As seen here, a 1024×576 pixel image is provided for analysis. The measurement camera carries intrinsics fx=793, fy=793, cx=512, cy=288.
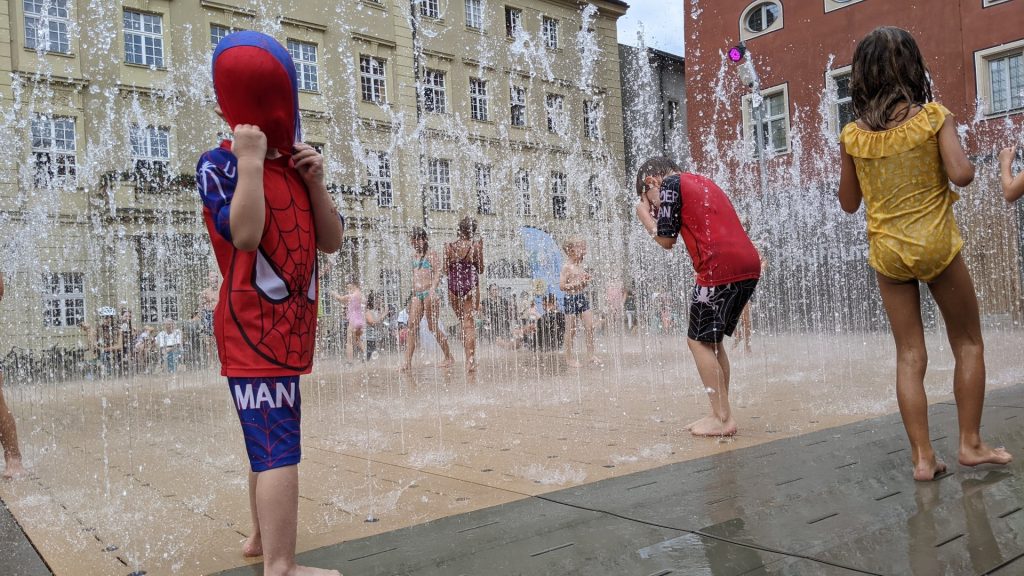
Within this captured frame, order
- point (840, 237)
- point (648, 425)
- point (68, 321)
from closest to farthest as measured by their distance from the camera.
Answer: point (648, 425) → point (840, 237) → point (68, 321)

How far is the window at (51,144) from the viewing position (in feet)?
65.1

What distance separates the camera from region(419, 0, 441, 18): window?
27.9m

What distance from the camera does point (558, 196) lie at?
33031 millimetres

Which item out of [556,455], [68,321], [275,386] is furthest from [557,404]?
[68,321]

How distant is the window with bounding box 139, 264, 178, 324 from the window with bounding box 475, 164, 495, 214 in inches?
433

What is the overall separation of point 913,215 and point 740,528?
1.41 meters

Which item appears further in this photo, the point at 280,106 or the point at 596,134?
the point at 596,134

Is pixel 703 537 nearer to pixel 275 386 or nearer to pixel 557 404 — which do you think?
pixel 275 386

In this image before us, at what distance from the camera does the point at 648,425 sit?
14.7ft

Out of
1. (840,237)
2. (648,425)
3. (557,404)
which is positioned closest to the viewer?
(648,425)

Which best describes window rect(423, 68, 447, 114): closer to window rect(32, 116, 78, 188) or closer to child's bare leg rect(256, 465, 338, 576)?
window rect(32, 116, 78, 188)

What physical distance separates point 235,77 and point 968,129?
19.2 m

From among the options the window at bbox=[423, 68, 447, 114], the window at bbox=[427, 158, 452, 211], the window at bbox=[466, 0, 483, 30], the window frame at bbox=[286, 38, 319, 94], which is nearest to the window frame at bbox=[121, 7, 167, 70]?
the window frame at bbox=[286, 38, 319, 94]

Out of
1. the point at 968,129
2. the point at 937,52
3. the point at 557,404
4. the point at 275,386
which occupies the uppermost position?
the point at 937,52
